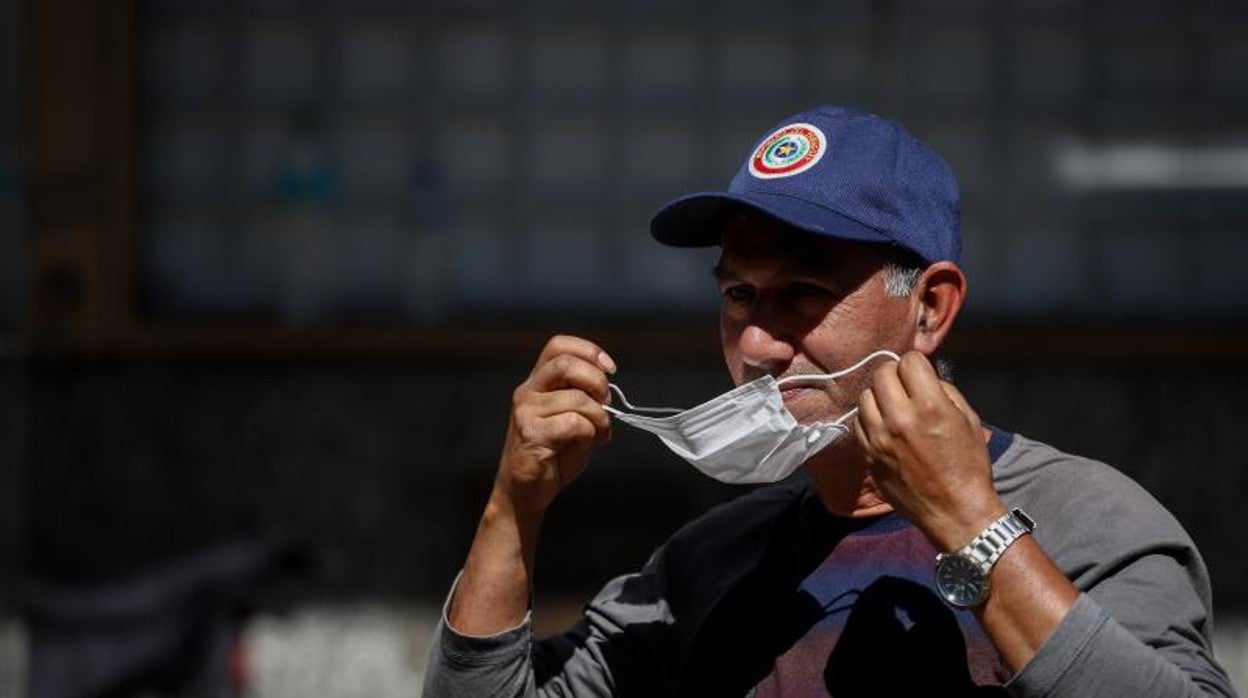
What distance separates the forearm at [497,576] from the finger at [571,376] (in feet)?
0.49

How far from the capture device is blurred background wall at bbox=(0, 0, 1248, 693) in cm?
644

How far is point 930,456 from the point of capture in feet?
6.93

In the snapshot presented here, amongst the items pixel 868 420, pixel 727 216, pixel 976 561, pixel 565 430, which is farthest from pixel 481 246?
pixel 976 561

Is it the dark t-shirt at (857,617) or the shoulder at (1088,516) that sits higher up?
the shoulder at (1088,516)

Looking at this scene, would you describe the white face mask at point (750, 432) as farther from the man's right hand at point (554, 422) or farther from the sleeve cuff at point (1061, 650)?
the sleeve cuff at point (1061, 650)

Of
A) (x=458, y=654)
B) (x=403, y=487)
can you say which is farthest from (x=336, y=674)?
(x=458, y=654)

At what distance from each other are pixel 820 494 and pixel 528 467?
36 cm

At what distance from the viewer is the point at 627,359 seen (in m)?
6.41

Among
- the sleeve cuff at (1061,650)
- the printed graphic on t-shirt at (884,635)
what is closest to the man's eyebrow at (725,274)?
the printed graphic on t-shirt at (884,635)

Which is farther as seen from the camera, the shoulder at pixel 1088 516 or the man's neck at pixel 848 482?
the man's neck at pixel 848 482

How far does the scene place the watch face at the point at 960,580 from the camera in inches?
81.6

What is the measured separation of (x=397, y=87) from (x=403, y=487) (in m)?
1.30

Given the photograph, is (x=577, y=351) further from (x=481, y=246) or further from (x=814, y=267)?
(x=481, y=246)

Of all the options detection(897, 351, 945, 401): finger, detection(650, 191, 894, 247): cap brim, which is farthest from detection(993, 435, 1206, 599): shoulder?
detection(650, 191, 894, 247): cap brim
